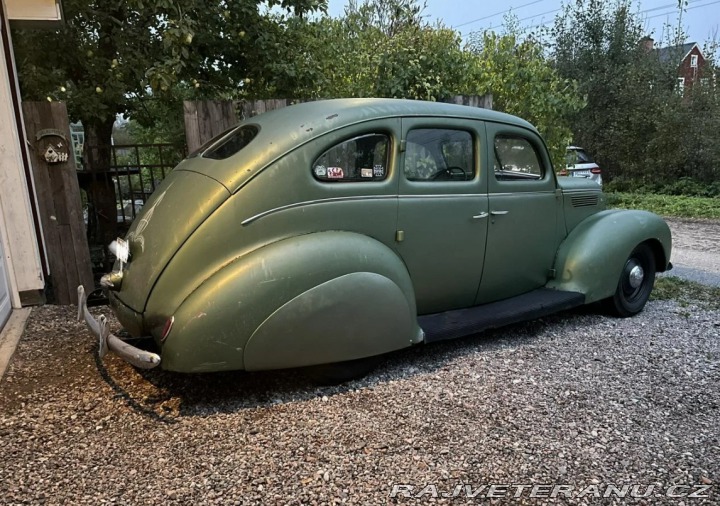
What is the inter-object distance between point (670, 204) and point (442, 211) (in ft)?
34.6

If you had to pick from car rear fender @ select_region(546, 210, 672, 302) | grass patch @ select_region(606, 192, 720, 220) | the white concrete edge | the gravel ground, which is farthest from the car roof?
grass patch @ select_region(606, 192, 720, 220)

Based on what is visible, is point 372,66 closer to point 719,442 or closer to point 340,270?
point 340,270

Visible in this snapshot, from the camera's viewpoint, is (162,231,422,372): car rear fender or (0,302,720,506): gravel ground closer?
(0,302,720,506): gravel ground

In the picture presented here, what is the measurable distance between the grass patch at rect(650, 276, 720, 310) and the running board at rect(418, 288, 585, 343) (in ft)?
5.91

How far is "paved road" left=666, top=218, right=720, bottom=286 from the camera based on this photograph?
6570 mm

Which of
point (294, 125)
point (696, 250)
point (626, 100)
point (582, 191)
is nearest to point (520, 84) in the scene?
point (582, 191)

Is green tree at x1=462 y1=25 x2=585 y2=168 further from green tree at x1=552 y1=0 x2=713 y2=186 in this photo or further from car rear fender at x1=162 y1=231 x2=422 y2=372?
green tree at x1=552 y1=0 x2=713 y2=186

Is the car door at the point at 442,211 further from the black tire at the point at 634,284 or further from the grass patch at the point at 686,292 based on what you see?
the grass patch at the point at 686,292

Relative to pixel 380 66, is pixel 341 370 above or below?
below

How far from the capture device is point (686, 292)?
568 centimetres

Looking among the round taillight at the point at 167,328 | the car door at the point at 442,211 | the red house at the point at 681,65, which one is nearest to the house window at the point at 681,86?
the red house at the point at 681,65

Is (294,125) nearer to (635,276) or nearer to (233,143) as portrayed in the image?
(233,143)

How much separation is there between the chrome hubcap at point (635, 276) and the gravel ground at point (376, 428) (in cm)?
80

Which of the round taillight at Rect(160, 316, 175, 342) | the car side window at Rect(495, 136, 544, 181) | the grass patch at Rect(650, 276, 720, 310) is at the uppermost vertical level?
the car side window at Rect(495, 136, 544, 181)
